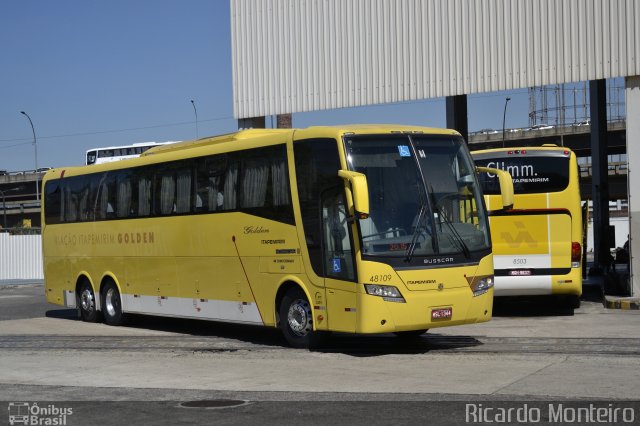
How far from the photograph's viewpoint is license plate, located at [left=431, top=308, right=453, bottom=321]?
1409 cm

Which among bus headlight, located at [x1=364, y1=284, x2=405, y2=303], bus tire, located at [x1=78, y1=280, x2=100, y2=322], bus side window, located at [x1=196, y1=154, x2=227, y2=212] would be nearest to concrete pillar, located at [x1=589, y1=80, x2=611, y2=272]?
bus tire, located at [x1=78, y1=280, x2=100, y2=322]

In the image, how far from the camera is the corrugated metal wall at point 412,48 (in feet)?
72.4

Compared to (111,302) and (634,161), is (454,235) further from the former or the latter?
(111,302)

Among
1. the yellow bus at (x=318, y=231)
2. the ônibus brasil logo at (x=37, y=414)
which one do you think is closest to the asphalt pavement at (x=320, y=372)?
the ônibus brasil logo at (x=37, y=414)

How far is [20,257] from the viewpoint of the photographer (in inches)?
2071

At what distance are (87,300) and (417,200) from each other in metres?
10.8

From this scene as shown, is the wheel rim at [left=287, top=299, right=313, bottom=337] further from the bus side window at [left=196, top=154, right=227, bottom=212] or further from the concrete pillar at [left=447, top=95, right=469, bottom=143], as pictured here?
the concrete pillar at [left=447, top=95, right=469, bottom=143]

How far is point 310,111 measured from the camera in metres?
26.3

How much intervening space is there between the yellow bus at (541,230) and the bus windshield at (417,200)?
18.2 feet

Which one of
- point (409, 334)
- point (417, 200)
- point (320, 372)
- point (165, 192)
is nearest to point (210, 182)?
point (165, 192)

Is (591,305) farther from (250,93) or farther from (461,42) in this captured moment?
(250,93)

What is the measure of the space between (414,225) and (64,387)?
5172 millimetres

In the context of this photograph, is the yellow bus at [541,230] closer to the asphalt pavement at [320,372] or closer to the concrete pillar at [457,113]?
the asphalt pavement at [320,372]

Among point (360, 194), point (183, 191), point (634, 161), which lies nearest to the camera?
point (360, 194)
